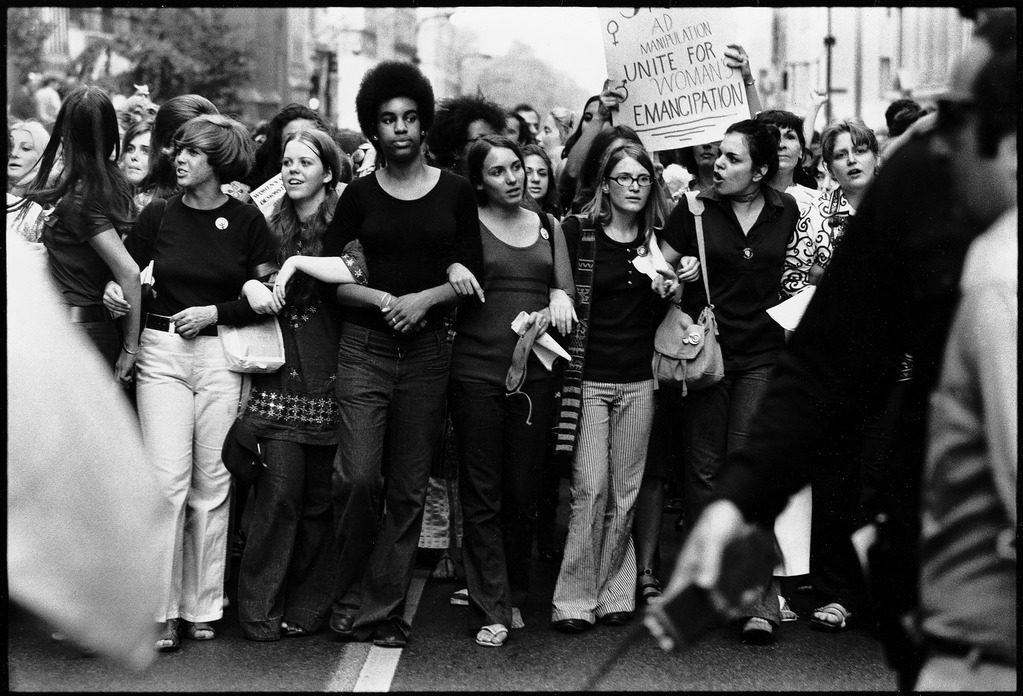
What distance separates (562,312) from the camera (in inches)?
235

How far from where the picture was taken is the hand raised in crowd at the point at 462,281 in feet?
18.7

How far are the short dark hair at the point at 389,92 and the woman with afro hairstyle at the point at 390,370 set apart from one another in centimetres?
19

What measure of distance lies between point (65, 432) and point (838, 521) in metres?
5.35

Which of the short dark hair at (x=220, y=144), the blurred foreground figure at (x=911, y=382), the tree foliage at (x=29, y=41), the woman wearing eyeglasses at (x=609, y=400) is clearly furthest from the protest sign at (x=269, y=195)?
the tree foliage at (x=29, y=41)

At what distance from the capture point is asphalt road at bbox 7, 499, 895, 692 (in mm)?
5227

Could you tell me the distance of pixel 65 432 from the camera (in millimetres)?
1603

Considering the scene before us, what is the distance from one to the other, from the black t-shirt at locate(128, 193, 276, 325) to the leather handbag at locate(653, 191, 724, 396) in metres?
1.75

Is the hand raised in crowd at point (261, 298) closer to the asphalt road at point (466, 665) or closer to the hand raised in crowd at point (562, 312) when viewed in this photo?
the hand raised in crowd at point (562, 312)

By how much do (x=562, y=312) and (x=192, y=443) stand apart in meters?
1.67

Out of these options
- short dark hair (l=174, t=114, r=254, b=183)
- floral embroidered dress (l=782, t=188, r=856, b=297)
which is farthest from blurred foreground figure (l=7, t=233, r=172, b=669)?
floral embroidered dress (l=782, t=188, r=856, b=297)

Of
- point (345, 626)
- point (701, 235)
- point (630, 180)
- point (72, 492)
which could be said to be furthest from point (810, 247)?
point (72, 492)

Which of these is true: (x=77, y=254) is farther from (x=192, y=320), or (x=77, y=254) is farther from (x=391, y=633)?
(x=391, y=633)

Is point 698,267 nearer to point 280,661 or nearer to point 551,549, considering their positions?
point 551,549

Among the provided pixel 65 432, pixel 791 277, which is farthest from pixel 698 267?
pixel 65 432
